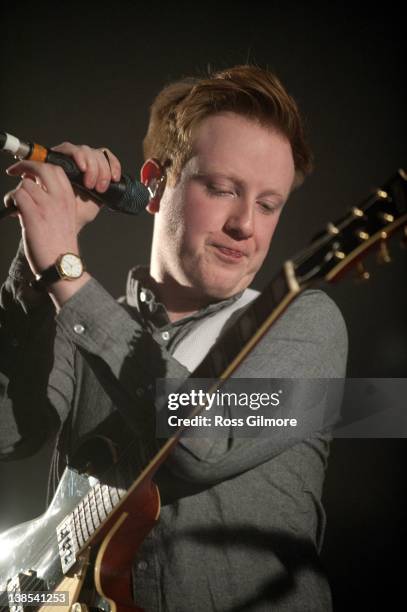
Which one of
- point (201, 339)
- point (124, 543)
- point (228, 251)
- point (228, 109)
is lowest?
point (124, 543)

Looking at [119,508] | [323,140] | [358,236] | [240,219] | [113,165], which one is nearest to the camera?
[358,236]

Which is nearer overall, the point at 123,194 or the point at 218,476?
the point at 218,476

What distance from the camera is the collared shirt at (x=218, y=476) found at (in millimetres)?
1007

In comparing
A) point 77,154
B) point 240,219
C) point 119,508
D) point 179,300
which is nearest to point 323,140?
point 240,219

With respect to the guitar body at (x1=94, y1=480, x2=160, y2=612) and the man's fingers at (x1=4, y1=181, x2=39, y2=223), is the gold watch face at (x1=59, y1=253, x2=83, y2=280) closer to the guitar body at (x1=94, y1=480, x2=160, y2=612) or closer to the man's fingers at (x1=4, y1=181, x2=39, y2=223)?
the man's fingers at (x1=4, y1=181, x2=39, y2=223)

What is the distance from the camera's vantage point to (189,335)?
130 cm

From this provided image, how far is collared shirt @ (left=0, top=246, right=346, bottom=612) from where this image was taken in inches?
39.6

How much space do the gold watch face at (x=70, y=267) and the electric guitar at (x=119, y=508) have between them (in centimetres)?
26

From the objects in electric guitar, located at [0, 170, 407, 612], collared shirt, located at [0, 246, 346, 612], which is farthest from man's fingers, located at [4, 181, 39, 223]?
electric guitar, located at [0, 170, 407, 612]

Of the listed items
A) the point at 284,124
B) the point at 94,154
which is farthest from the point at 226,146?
the point at 94,154

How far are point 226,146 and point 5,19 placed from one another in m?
0.89

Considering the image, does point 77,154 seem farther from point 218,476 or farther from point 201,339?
point 218,476

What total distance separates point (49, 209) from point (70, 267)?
4.4 inches

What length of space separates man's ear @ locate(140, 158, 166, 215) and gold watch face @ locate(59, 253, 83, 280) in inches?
18.3
